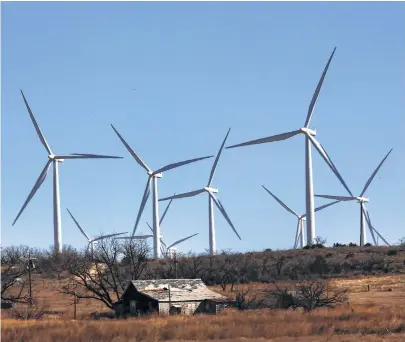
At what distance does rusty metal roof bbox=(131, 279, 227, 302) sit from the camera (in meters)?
61.2

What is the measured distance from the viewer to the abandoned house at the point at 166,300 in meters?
60.3

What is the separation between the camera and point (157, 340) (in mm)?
41719

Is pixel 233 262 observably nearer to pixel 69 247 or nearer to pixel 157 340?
pixel 69 247

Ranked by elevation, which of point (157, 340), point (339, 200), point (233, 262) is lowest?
point (157, 340)

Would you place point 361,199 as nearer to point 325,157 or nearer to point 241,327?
point 325,157

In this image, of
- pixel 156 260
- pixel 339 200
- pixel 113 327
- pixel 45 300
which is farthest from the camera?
pixel 339 200

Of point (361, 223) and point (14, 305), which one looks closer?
point (14, 305)

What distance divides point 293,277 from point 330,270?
18.4ft

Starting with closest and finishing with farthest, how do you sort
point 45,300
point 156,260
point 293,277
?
1. point 45,300
2. point 293,277
3. point 156,260

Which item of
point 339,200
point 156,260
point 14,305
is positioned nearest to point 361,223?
point 339,200

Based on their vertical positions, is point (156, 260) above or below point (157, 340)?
above

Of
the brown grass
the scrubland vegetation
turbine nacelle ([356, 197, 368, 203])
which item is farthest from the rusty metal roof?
turbine nacelle ([356, 197, 368, 203])

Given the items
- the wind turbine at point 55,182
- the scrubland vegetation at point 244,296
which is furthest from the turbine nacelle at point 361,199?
the wind turbine at point 55,182

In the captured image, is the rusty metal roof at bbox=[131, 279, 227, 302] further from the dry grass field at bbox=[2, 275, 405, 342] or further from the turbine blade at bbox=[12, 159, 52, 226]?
the turbine blade at bbox=[12, 159, 52, 226]
